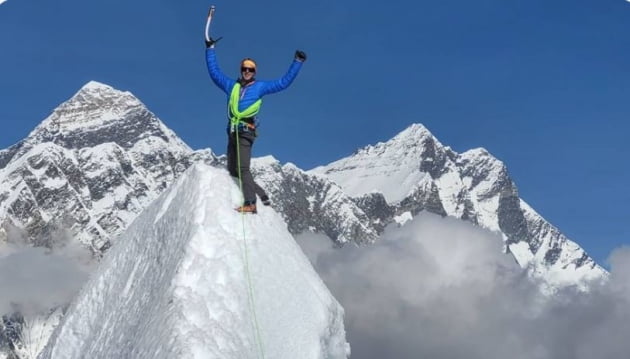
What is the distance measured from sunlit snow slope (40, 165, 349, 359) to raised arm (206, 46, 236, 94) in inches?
77.6

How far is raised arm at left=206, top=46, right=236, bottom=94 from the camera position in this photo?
17.4 m

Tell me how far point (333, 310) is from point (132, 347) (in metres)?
3.58

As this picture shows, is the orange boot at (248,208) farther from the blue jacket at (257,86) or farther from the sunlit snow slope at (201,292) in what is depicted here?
the blue jacket at (257,86)

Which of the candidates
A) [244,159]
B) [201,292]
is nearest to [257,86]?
[244,159]

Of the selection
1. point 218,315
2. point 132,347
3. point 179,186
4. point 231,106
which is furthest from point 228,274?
point 231,106

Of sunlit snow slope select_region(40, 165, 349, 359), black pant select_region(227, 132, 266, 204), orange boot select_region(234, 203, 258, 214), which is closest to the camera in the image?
sunlit snow slope select_region(40, 165, 349, 359)

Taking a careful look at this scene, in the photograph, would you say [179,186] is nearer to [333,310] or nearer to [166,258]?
[166,258]

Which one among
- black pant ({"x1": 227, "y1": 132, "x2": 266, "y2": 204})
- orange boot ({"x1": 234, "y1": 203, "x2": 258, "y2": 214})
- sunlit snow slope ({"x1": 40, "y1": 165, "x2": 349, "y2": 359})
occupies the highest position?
black pant ({"x1": 227, "y1": 132, "x2": 266, "y2": 204})

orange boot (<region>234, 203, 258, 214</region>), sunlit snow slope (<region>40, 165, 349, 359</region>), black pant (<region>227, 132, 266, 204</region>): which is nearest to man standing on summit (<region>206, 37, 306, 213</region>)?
black pant (<region>227, 132, 266, 204</region>)

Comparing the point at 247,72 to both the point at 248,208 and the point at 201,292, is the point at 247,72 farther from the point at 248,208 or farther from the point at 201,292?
the point at 201,292

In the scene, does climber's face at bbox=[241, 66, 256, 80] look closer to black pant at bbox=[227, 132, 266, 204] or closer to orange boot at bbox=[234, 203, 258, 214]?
black pant at bbox=[227, 132, 266, 204]

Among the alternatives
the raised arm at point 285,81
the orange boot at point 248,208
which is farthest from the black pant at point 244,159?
the raised arm at point 285,81

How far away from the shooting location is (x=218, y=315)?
517 inches

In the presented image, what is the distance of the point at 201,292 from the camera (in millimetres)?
13305
